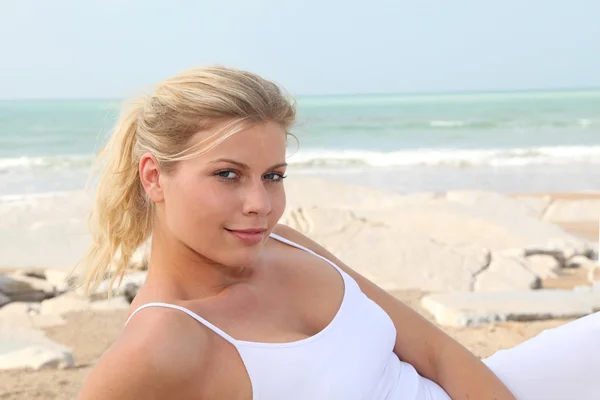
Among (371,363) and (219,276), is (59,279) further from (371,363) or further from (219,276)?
(371,363)

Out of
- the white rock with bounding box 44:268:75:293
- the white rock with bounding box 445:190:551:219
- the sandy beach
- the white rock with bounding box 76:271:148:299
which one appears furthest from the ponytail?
the white rock with bounding box 445:190:551:219

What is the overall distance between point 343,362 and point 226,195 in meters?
0.45

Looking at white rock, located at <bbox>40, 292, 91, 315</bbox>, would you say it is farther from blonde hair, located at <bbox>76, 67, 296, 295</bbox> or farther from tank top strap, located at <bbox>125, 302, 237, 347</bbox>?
tank top strap, located at <bbox>125, 302, 237, 347</bbox>

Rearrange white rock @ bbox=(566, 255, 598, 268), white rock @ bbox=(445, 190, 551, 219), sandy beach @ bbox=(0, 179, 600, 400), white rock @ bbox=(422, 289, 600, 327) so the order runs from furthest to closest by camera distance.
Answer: white rock @ bbox=(445, 190, 551, 219), white rock @ bbox=(566, 255, 598, 268), white rock @ bbox=(422, 289, 600, 327), sandy beach @ bbox=(0, 179, 600, 400)

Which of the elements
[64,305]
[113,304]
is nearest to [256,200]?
[113,304]

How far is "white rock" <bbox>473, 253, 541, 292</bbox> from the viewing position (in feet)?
17.8

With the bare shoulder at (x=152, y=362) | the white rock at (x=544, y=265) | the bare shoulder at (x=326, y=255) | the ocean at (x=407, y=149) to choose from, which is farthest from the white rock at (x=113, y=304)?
the ocean at (x=407, y=149)

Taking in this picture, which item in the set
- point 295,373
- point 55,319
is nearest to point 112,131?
point 295,373

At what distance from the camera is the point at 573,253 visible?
6.23 metres

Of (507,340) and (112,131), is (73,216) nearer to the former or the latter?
(507,340)

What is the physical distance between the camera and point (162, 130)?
1.69 m

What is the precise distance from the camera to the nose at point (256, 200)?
167cm

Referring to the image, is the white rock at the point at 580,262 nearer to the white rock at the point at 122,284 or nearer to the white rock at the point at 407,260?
the white rock at the point at 407,260

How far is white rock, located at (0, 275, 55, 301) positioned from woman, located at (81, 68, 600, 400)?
3.80 metres
